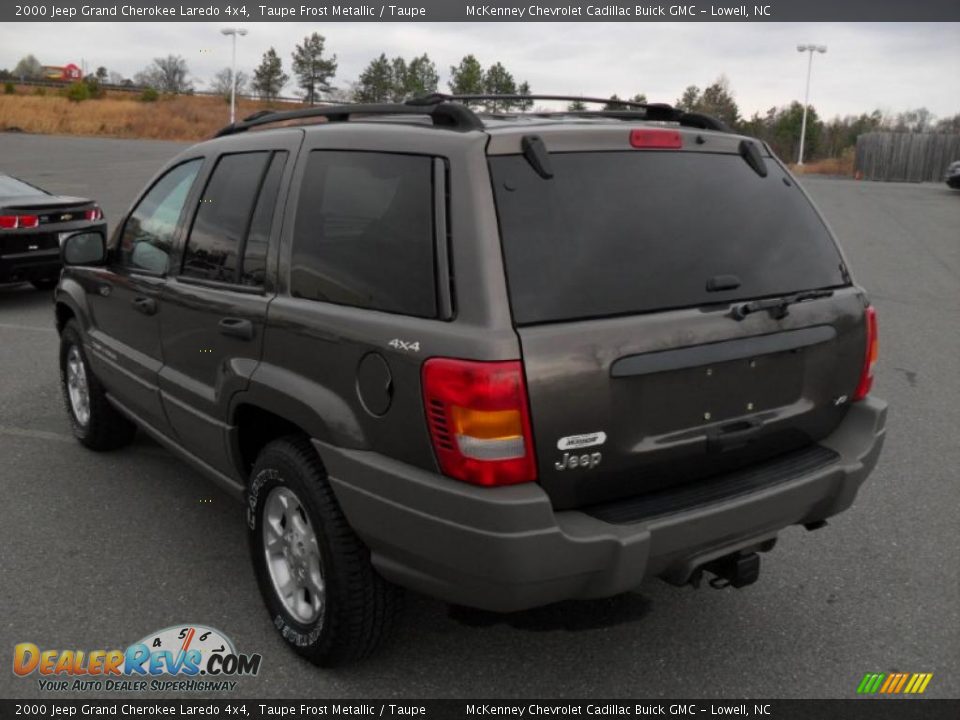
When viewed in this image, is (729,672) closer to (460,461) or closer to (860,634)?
(860,634)

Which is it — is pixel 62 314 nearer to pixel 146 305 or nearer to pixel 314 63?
pixel 146 305

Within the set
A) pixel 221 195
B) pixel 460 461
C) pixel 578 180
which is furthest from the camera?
pixel 221 195

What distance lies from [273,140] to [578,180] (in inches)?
54.1

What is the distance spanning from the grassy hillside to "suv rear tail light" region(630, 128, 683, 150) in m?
55.9

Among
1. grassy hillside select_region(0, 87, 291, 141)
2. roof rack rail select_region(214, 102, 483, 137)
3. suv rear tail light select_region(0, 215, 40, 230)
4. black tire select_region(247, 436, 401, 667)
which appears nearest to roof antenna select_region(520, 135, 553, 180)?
roof rack rail select_region(214, 102, 483, 137)

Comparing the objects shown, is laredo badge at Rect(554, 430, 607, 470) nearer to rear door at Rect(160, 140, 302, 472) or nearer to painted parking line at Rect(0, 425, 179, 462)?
rear door at Rect(160, 140, 302, 472)

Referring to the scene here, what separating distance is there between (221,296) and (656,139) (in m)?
1.73

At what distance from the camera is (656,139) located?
9.48 feet

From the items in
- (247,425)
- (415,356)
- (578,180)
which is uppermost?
(578,180)

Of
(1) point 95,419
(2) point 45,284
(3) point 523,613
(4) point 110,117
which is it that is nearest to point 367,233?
(3) point 523,613

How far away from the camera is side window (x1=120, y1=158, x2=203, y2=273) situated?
3.97 meters

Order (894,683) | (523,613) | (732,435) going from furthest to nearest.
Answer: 1. (523,613)
2. (894,683)
3. (732,435)

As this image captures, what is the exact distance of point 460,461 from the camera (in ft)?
8.05

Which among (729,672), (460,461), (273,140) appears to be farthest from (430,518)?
(273,140)
